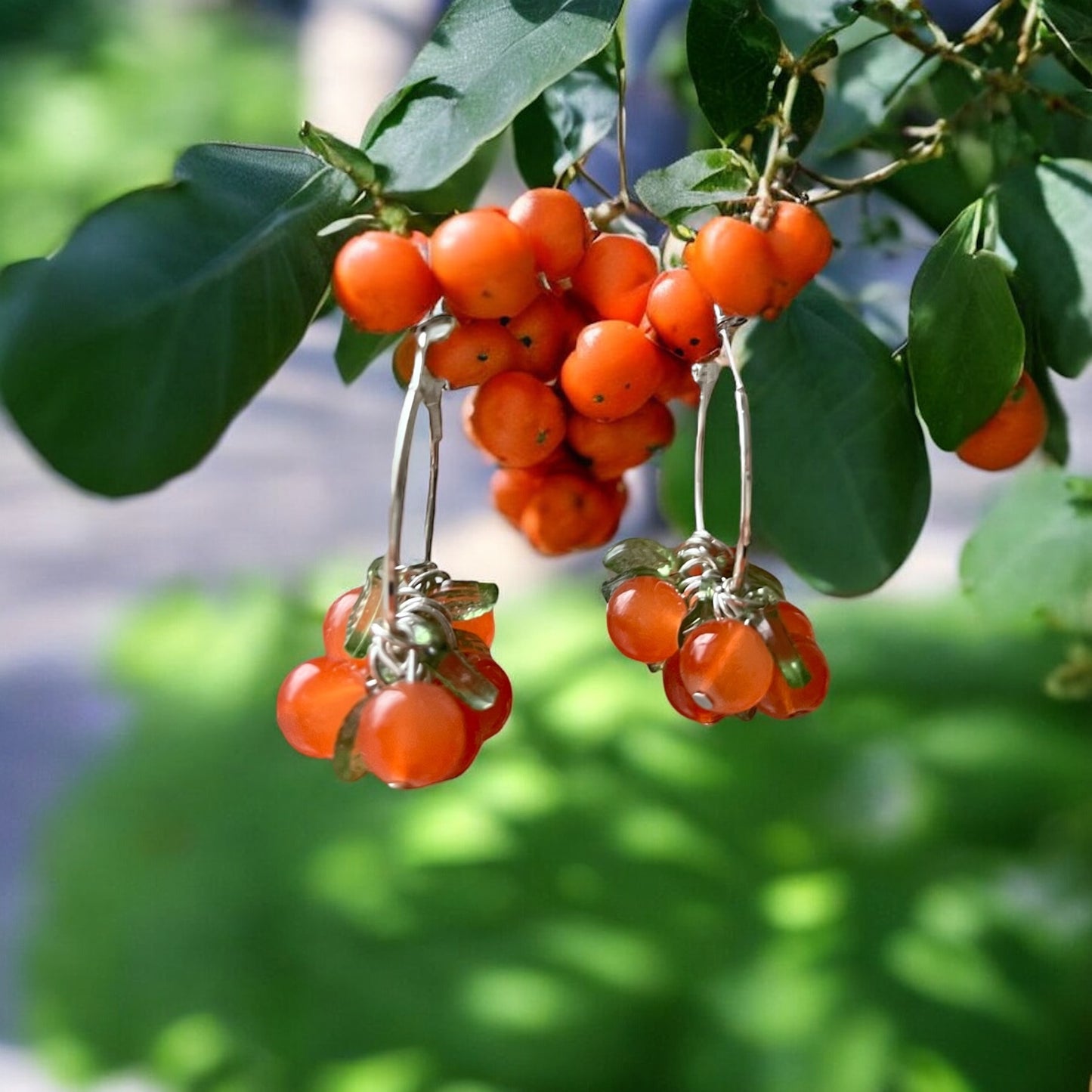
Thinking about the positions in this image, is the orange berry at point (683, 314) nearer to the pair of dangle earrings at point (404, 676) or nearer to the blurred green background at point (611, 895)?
the pair of dangle earrings at point (404, 676)

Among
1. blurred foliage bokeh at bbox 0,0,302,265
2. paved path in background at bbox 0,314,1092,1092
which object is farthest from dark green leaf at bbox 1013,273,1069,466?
blurred foliage bokeh at bbox 0,0,302,265

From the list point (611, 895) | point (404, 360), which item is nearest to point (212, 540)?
point (611, 895)

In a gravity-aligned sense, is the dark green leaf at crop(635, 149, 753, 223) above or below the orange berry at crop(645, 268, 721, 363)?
above

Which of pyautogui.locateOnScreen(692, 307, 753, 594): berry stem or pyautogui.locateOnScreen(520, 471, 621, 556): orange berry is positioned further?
pyautogui.locateOnScreen(520, 471, 621, 556): orange berry

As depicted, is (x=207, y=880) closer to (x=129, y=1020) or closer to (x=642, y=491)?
(x=129, y=1020)

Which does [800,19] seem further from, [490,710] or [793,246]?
[490,710]

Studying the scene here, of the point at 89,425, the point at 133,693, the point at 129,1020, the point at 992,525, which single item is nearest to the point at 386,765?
the point at 89,425

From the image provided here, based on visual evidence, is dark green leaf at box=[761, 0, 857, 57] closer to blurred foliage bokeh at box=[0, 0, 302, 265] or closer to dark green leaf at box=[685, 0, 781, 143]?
dark green leaf at box=[685, 0, 781, 143]
